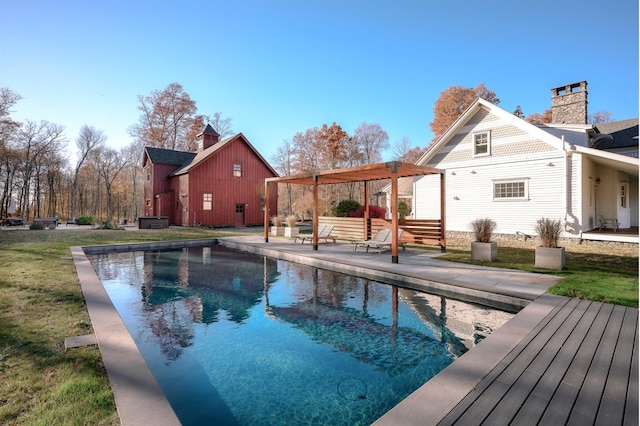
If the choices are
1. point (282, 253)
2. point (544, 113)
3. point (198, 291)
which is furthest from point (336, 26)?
point (544, 113)

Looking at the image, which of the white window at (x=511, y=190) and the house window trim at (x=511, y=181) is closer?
the house window trim at (x=511, y=181)

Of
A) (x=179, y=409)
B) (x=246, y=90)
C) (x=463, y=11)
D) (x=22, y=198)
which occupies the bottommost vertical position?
(x=179, y=409)

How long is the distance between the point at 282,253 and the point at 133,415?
27.7 ft

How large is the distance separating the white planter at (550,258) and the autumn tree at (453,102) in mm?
21382

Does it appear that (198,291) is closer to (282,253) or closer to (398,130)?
(282,253)

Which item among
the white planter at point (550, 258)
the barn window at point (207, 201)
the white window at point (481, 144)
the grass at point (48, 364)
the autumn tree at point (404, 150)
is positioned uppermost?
the autumn tree at point (404, 150)

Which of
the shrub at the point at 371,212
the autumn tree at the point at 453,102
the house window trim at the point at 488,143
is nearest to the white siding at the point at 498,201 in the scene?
the house window trim at the point at 488,143

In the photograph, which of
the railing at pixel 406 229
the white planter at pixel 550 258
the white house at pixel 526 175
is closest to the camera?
the white planter at pixel 550 258

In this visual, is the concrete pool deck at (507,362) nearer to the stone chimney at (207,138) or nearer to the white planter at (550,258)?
the white planter at (550,258)

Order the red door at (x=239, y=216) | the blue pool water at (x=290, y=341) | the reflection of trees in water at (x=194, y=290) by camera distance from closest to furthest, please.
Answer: the blue pool water at (x=290, y=341), the reflection of trees in water at (x=194, y=290), the red door at (x=239, y=216)

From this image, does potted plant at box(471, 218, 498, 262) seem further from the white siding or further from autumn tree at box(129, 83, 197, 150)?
autumn tree at box(129, 83, 197, 150)

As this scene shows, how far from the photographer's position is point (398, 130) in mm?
37844

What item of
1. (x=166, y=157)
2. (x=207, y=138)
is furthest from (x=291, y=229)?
(x=166, y=157)

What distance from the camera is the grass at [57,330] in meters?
2.31
